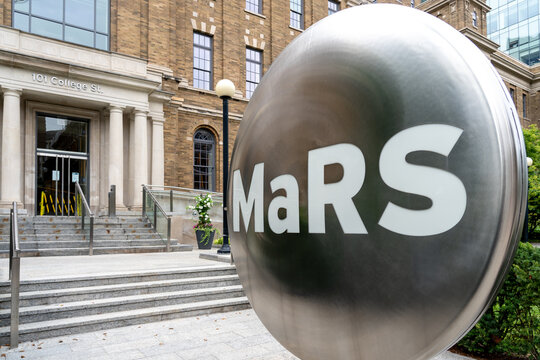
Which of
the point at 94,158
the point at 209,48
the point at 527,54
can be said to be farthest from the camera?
the point at 527,54

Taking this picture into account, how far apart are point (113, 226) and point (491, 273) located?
14.1 meters

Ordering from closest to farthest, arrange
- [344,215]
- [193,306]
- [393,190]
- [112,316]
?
[393,190]
[344,215]
[112,316]
[193,306]

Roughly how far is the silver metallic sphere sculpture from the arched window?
19743 mm

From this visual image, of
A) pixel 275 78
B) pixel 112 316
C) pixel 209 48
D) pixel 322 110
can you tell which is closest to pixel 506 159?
pixel 322 110

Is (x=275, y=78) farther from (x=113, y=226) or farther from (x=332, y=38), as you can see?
(x=113, y=226)

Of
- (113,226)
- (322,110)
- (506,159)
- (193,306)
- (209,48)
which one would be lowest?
(193,306)

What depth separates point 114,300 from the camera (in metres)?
6.31

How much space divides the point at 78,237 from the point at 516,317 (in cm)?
1213

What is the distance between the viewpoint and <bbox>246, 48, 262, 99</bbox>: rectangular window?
76.8 feet

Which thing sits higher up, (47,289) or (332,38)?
(332,38)

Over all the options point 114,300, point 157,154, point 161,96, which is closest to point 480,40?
point 161,96

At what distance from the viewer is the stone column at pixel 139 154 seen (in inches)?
667

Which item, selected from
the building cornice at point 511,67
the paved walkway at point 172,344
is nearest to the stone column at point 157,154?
the paved walkway at point 172,344

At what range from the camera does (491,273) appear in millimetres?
1072
